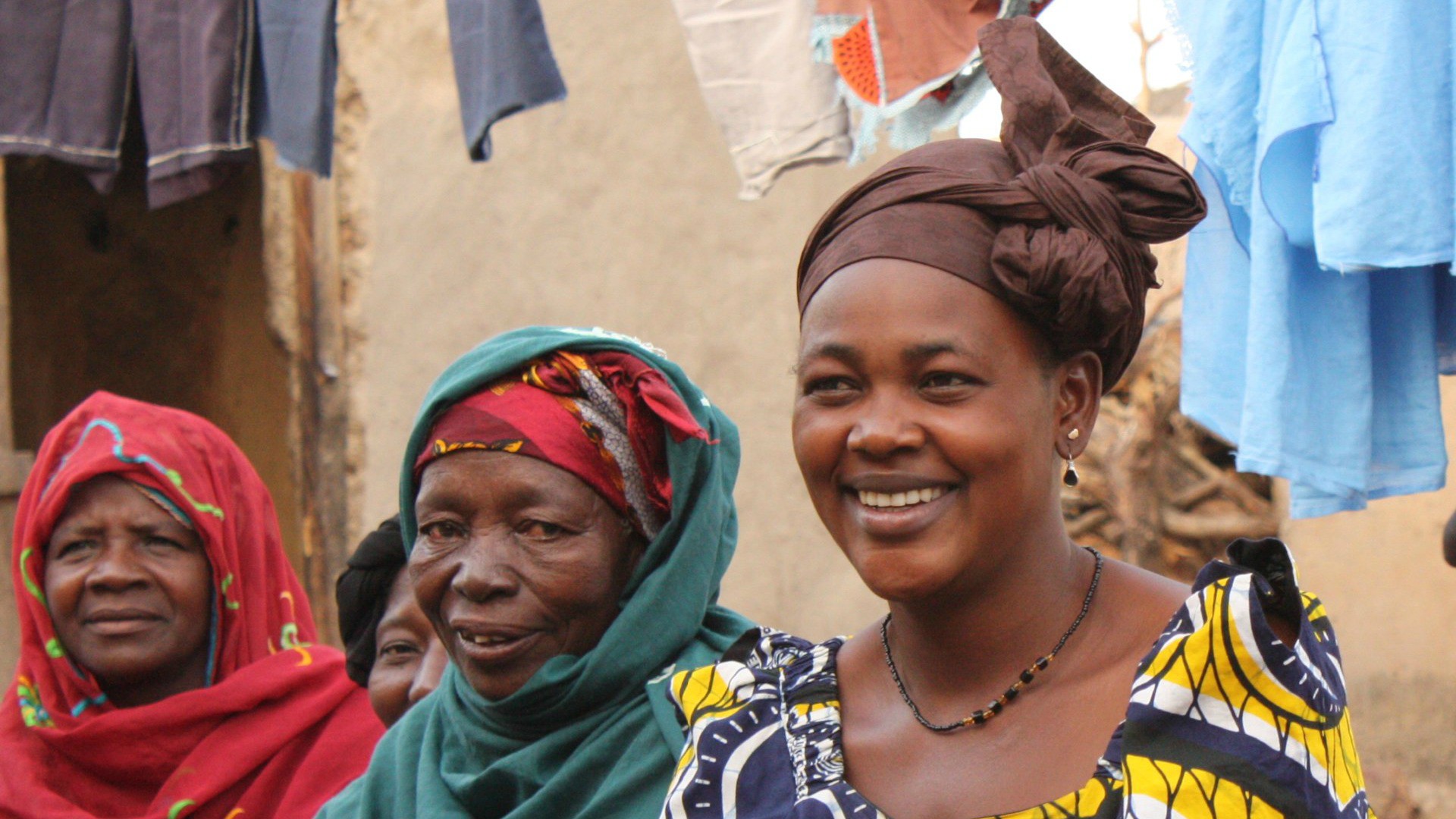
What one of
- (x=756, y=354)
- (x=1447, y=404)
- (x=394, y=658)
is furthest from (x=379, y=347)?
(x=1447, y=404)

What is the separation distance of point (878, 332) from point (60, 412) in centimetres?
685

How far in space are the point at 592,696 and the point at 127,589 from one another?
1494 mm

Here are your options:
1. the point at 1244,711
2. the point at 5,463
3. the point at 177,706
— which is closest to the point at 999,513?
the point at 1244,711

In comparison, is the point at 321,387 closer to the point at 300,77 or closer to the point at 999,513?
the point at 300,77

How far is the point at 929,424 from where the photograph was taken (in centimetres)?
175

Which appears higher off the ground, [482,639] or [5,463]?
[482,639]

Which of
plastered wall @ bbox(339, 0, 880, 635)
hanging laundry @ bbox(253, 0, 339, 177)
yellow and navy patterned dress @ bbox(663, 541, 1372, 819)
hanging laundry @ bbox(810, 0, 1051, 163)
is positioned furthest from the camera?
plastered wall @ bbox(339, 0, 880, 635)

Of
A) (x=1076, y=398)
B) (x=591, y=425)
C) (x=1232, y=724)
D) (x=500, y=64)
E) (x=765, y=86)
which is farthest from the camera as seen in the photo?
(x=500, y=64)

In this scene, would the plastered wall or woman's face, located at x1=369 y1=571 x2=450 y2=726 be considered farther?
the plastered wall

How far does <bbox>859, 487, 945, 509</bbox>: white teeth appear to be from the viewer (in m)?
1.77

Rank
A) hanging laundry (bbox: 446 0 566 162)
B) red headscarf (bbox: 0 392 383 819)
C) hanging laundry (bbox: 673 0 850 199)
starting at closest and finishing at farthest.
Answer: red headscarf (bbox: 0 392 383 819) < hanging laundry (bbox: 673 0 850 199) < hanging laundry (bbox: 446 0 566 162)

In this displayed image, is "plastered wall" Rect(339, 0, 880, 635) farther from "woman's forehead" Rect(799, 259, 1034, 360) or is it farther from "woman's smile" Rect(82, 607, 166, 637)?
"woman's forehead" Rect(799, 259, 1034, 360)

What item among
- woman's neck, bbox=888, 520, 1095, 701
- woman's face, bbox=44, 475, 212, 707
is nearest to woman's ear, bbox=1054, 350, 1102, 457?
woman's neck, bbox=888, 520, 1095, 701

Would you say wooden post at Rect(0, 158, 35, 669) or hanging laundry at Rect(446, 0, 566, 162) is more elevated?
hanging laundry at Rect(446, 0, 566, 162)
